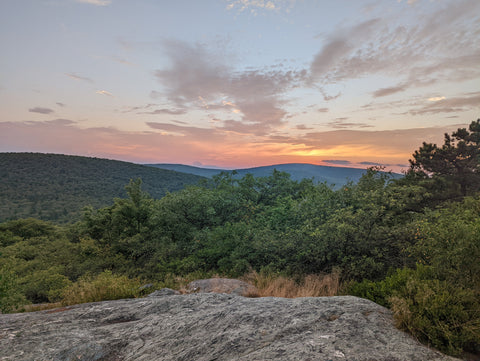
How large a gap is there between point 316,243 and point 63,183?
96189mm

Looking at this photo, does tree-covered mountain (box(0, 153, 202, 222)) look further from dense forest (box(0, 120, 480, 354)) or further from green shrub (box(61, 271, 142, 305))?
green shrub (box(61, 271, 142, 305))

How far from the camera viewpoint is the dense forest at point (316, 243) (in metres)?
4.71

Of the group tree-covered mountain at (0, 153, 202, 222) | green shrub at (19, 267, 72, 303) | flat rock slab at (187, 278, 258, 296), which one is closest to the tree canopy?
flat rock slab at (187, 278, 258, 296)

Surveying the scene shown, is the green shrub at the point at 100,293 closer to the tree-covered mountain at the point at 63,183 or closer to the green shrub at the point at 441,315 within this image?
the green shrub at the point at 441,315

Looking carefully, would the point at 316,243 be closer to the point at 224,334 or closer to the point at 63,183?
the point at 224,334

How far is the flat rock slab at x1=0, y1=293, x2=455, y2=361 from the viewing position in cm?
359

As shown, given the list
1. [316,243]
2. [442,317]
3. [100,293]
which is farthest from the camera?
[316,243]

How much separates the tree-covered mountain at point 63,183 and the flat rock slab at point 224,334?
141 feet

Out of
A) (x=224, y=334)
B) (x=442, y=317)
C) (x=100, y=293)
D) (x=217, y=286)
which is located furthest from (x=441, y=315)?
(x=100, y=293)

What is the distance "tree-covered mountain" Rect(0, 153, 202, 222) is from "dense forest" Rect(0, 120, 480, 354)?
86.3 feet

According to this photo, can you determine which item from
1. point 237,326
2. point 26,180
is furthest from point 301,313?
point 26,180

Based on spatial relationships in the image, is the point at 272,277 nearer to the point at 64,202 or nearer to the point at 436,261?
the point at 436,261

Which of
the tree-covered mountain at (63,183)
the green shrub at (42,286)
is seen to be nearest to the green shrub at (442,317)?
the green shrub at (42,286)

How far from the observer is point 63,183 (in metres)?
84.6
